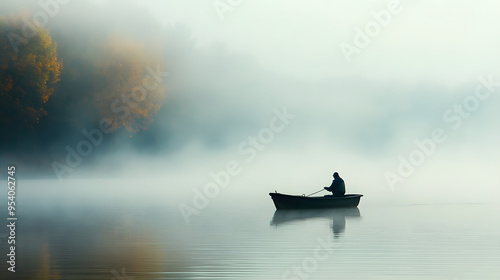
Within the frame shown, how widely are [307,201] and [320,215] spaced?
121 cm

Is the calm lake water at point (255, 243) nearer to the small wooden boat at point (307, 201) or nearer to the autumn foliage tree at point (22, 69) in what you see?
the small wooden boat at point (307, 201)

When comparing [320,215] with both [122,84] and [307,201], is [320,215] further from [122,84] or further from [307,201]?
[122,84]

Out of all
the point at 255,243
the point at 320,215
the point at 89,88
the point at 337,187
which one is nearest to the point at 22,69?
the point at 89,88

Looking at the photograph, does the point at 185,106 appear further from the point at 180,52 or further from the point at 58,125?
the point at 58,125

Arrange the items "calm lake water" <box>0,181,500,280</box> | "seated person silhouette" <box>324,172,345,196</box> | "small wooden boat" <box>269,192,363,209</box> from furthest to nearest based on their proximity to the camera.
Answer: "seated person silhouette" <box>324,172,345,196</box> → "small wooden boat" <box>269,192,363,209</box> → "calm lake water" <box>0,181,500,280</box>

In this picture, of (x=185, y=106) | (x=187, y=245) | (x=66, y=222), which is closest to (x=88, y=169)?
(x=185, y=106)

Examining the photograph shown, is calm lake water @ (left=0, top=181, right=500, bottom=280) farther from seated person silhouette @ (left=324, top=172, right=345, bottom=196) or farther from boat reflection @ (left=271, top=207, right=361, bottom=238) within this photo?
seated person silhouette @ (left=324, top=172, right=345, bottom=196)

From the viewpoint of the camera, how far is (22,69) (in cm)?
5941

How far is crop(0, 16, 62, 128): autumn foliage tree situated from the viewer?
194 ft

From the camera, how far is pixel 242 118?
342 feet

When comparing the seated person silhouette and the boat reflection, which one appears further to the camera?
the seated person silhouette

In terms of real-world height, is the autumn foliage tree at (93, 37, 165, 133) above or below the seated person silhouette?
above

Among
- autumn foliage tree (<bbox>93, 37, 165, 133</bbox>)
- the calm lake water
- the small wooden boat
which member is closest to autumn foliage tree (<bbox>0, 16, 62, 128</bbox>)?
autumn foliage tree (<bbox>93, 37, 165, 133</bbox>)

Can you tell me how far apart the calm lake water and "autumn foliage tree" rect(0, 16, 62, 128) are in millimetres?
20970
